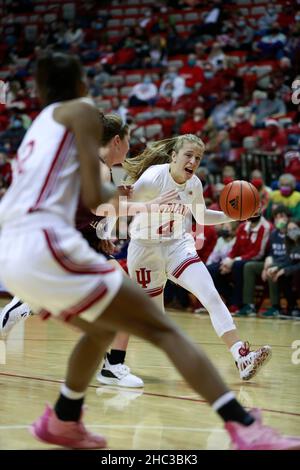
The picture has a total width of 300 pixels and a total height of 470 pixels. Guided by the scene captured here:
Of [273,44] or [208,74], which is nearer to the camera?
[273,44]

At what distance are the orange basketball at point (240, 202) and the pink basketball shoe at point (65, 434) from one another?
2479mm

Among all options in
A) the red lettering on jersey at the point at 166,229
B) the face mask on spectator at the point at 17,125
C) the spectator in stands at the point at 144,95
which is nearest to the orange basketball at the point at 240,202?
the red lettering on jersey at the point at 166,229

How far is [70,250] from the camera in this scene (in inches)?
123

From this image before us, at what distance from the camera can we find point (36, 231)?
314cm

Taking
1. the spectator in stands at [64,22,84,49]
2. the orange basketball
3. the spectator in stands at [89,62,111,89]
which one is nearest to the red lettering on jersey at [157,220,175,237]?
the orange basketball

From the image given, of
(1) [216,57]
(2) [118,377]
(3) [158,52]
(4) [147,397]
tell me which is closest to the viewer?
(4) [147,397]

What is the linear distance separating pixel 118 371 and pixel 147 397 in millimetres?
541

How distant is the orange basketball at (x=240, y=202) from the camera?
5.61 m

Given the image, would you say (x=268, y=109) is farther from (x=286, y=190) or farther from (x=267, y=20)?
(x=267, y=20)

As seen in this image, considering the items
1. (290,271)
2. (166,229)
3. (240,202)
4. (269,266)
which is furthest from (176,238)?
(269,266)

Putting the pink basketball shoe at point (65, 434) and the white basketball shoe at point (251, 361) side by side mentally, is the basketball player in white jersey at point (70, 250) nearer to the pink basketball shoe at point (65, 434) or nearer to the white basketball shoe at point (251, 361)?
the pink basketball shoe at point (65, 434)

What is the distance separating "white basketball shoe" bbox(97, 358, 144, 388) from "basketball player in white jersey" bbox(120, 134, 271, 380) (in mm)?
601
